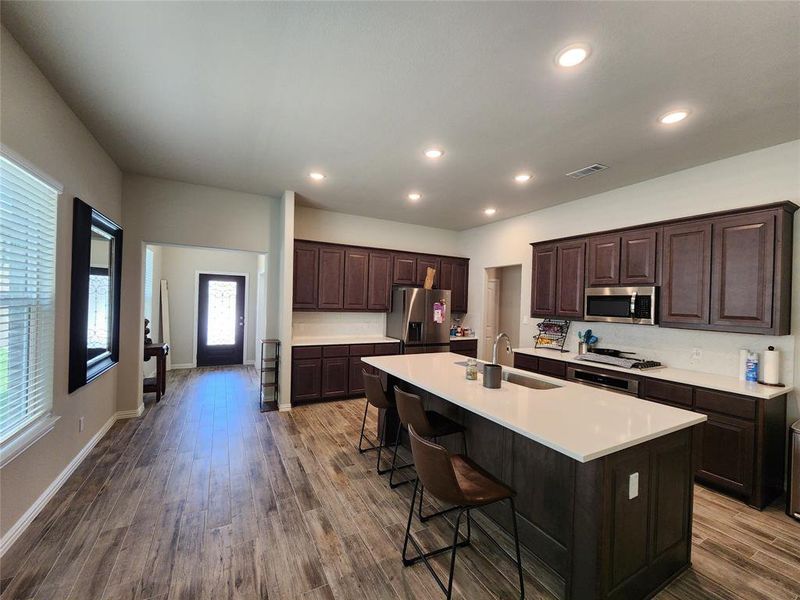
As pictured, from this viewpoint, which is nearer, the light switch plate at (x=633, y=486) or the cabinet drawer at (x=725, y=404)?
the light switch plate at (x=633, y=486)

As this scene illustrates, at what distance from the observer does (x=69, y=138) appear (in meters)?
2.57

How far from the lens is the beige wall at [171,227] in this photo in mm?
3961

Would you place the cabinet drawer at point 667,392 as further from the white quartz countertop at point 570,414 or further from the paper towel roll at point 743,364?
the white quartz countertop at point 570,414

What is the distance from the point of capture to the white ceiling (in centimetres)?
167

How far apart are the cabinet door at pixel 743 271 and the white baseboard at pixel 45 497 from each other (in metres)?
5.26

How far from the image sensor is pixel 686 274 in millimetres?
3107

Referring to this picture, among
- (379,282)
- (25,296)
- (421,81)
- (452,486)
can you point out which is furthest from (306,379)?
(421,81)

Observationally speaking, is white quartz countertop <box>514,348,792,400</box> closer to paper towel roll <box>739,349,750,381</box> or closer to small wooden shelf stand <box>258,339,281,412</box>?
paper towel roll <box>739,349,750,381</box>

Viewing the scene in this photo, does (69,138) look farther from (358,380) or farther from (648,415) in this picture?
(648,415)

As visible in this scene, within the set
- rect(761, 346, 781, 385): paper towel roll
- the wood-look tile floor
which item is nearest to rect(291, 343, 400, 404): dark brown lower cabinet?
the wood-look tile floor

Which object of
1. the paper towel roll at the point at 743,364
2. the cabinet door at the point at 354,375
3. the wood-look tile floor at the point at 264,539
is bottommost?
the wood-look tile floor at the point at 264,539

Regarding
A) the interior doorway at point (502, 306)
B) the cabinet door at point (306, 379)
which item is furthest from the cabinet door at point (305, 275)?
the interior doorway at point (502, 306)

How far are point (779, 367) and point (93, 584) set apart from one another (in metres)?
4.87

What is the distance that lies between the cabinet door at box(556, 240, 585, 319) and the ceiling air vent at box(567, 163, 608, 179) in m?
0.82
